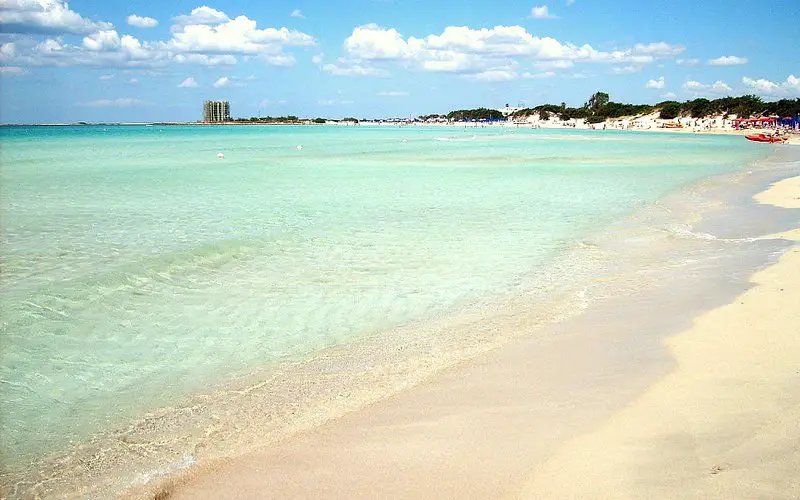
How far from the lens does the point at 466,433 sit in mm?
4109

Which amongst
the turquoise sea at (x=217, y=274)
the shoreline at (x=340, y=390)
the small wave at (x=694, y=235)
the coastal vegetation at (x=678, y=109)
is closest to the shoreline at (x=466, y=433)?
the shoreline at (x=340, y=390)

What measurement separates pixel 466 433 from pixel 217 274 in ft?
19.4

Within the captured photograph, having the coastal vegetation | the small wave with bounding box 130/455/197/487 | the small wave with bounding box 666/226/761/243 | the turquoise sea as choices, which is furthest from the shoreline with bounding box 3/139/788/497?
the coastal vegetation

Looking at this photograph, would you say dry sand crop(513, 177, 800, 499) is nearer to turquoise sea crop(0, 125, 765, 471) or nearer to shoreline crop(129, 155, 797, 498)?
shoreline crop(129, 155, 797, 498)

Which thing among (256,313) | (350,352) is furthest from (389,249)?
(350,352)

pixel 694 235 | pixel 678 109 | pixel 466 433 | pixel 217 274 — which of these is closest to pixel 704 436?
pixel 466 433

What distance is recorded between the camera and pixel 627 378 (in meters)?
5.00

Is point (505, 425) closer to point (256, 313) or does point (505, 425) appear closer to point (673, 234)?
point (256, 313)

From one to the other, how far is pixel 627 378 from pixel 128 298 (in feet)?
19.8

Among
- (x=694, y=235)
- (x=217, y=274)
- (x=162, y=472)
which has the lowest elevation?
(x=162, y=472)

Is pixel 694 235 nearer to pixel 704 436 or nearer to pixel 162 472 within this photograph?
pixel 704 436

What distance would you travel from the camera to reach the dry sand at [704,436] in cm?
339

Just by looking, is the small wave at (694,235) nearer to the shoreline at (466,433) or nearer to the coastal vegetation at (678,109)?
the shoreline at (466,433)

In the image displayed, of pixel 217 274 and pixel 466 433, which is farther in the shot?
pixel 217 274
